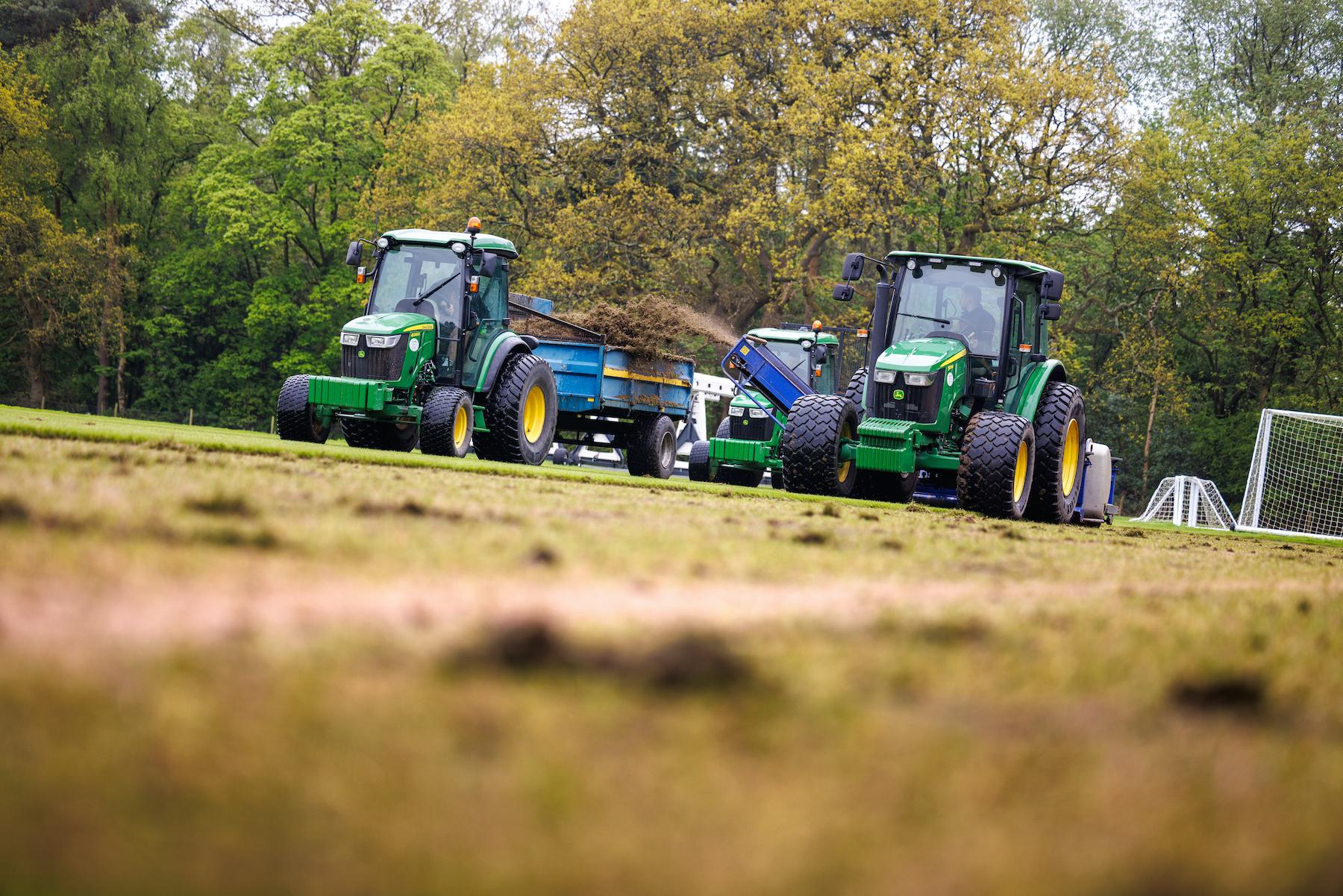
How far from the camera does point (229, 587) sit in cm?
227

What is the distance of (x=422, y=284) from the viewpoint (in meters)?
13.7

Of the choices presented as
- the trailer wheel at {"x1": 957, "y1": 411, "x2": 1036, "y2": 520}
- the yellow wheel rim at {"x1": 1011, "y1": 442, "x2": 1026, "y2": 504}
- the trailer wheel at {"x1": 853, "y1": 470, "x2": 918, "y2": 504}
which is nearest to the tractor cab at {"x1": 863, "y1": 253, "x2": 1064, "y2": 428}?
the trailer wheel at {"x1": 957, "y1": 411, "x2": 1036, "y2": 520}

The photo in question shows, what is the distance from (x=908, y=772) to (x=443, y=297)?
12639 mm

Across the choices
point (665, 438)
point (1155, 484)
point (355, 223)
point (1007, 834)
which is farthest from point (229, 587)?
point (1155, 484)

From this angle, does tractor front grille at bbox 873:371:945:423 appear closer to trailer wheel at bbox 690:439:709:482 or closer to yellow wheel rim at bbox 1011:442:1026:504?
yellow wheel rim at bbox 1011:442:1026:504

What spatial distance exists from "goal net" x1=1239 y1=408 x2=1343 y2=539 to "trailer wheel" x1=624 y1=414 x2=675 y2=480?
1473 centimetres

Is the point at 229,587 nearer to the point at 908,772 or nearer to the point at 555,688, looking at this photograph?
the point at 555,688

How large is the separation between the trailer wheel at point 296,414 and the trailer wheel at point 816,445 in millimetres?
5425

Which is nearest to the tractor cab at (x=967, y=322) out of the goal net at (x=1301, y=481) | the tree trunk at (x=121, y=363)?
the goal net at (x=1301, y=481)

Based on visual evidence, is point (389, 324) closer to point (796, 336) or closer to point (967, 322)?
point (967, 322)

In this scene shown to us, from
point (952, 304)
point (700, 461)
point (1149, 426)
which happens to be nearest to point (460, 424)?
point (952, 304)

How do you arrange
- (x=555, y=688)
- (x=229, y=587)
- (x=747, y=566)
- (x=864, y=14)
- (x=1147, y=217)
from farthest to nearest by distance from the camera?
(x=1147, y=217) → (x=864, y=14) → (x=747, y=566) → (x=229, y=587) → (x=555, y=688)

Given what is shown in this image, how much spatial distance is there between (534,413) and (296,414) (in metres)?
2.81

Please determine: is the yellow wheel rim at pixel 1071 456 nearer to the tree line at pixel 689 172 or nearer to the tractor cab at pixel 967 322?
the tractor cab at pixel 967 322
